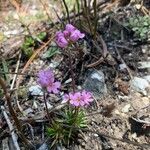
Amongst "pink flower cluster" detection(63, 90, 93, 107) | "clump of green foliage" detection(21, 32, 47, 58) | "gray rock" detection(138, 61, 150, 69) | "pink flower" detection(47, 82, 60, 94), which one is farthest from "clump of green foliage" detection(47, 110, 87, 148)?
"clump of green foliage" detection(21, 32, 47, 58)

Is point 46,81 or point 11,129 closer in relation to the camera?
point 46,81

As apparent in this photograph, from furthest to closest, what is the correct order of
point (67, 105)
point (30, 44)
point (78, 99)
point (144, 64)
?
point (30, 44)
point (144, 64)
point (67, 105)
point (78, 99)

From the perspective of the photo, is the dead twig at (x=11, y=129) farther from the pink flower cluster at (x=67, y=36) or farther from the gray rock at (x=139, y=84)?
the gray rock at (x=139, y=84)

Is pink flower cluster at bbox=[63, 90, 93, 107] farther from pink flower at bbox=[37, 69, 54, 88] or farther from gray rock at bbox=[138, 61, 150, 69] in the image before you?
gray rock at bbox=[138, 61, 150, 69]

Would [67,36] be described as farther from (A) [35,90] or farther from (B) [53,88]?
(A) [35,90]

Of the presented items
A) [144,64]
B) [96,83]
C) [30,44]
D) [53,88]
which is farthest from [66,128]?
[30,44]

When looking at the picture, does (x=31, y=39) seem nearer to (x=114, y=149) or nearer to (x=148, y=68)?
(x=148, y=68)
